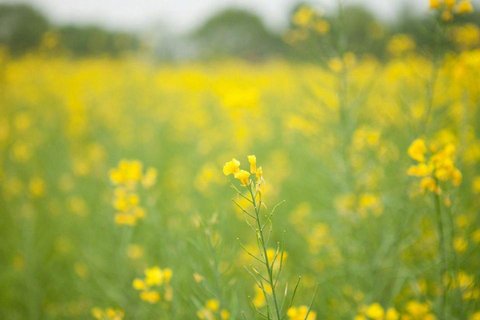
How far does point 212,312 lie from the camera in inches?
50.3

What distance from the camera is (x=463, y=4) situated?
1406 mm

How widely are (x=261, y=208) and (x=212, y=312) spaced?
4.09 feet

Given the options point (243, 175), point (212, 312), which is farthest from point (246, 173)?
point (212, 312)

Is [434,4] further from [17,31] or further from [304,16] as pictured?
[17,31]

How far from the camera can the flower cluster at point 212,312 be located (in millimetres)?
1149

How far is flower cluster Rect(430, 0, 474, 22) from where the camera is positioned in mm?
1410

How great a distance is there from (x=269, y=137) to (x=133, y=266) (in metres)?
2.92

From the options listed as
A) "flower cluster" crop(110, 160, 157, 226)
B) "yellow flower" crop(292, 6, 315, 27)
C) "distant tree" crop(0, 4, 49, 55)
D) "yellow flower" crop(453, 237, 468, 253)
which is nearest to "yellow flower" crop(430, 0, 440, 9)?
"yellow flower" crop(292, 6, 315, 27)

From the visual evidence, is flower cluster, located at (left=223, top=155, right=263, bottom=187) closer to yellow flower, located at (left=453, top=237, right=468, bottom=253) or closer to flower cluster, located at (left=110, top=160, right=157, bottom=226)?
flower cluster, located at (left=110, top=160, right=157, bottom=226)

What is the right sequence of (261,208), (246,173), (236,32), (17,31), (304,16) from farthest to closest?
(236,32), (17,31), (261,208), (304,16), (246,173)

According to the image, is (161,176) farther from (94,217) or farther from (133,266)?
(133,266)

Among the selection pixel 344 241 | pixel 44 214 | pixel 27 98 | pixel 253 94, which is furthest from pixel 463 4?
pixel 27 98

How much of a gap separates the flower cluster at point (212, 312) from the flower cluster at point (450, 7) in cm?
137

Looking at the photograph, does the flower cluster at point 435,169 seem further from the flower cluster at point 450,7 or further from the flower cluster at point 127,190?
the flower cluster at point 127,190
